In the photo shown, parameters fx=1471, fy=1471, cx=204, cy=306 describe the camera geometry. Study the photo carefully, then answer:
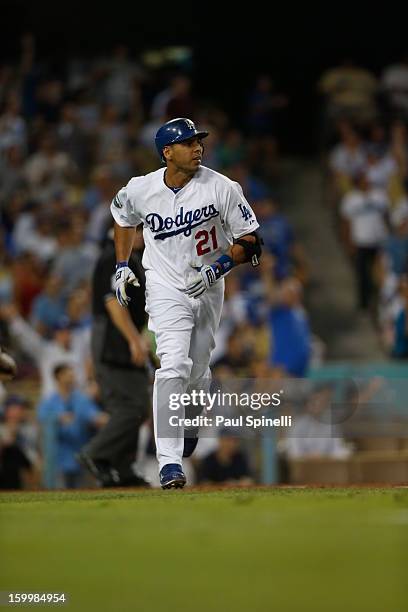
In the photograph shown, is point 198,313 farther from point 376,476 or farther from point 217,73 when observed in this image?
point 217,73

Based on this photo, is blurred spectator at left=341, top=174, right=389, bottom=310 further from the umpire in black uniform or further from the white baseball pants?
the white baseball pants

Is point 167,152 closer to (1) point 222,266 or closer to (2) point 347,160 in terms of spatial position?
(1) point 222,266

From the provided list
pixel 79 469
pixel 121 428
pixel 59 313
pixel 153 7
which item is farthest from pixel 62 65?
pixel 121 428

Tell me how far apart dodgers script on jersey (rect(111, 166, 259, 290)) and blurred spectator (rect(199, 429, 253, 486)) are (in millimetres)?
3986

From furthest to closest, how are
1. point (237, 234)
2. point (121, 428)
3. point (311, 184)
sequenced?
point (311, 184), point (121, 428), point (237, 234)

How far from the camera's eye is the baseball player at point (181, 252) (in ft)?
24.4

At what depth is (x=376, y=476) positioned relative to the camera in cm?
1124

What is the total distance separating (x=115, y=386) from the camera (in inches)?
349

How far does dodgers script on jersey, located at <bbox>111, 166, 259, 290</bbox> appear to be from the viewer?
7480 millimetres

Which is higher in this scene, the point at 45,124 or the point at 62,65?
the point at 62,65

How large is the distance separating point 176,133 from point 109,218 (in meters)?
4.22

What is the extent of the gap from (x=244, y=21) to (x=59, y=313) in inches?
311

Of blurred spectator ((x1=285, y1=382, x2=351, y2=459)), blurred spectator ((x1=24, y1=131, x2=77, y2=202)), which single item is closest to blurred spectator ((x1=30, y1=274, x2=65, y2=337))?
blurred spectator ((x1=24, y1=131, x2=77, y2=202))

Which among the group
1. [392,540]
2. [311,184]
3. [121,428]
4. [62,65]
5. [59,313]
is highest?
[62,65]
